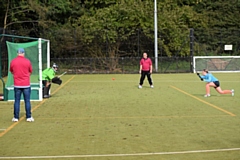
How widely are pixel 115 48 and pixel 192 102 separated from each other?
21.9 metres

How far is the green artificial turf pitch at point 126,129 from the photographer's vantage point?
8297mm

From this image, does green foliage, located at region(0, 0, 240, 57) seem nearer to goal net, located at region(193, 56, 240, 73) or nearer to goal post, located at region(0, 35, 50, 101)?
goal net, located at region(193, 56, 240, 73)

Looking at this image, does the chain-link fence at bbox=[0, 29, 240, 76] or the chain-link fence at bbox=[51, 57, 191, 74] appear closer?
the chain-link fence at bbox=[51, 57, 191, 74]

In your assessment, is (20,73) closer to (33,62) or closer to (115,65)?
(33,62)

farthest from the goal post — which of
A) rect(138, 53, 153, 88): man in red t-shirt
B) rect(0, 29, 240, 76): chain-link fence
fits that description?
rect(0, 29, 240, 76): chain-link fence

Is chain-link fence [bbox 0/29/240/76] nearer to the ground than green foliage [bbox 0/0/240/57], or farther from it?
nearer to the ground

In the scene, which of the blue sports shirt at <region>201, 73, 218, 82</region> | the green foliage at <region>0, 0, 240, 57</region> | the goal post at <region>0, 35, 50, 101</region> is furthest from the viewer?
the green foliage at <region>0, 0, 240, 57</region>

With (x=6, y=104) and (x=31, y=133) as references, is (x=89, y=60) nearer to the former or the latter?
(x=6, y=104)

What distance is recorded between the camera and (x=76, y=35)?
122 ft

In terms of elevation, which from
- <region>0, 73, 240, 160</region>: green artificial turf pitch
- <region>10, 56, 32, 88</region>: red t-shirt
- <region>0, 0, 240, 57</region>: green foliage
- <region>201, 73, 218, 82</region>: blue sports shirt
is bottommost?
<region>0, 73, 240, 160</region>: green artificial turf pitch

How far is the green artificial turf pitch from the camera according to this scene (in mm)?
8297

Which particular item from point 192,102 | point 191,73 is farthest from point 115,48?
point 192,102

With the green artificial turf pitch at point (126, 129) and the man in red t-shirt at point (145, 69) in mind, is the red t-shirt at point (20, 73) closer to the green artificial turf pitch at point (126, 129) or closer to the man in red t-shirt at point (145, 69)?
the green artificial turf pitch at point (126, 129)

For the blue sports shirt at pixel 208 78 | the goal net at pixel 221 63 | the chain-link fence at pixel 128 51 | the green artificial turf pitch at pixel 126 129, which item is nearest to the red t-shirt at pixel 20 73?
the green artificial turf pitch at pixel 126 129
